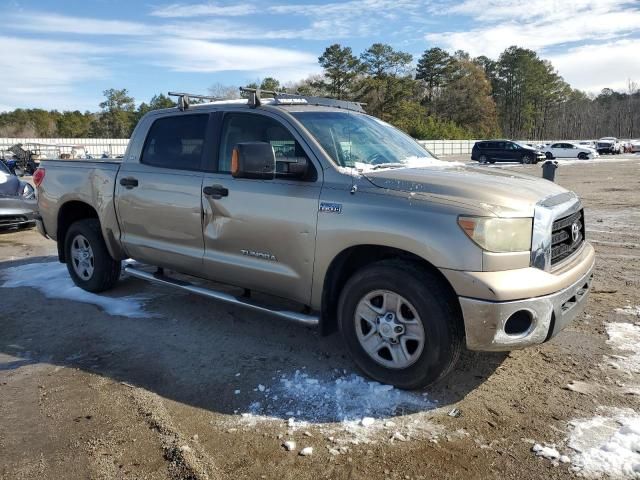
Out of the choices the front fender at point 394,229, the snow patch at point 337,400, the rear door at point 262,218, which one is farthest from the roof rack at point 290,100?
the snow patch at point 337,400

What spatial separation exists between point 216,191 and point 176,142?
926 millimetres

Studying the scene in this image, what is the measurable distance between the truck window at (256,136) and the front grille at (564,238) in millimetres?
1845

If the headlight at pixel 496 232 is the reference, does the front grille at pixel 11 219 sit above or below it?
below

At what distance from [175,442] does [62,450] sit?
0.63 m

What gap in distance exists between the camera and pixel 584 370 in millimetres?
3822

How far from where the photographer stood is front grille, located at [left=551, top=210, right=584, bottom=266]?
3436mm

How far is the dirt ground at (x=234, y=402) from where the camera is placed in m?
2.80

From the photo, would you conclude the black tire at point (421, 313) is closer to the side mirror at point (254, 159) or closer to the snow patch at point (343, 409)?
the snow patch at point (343, 409)

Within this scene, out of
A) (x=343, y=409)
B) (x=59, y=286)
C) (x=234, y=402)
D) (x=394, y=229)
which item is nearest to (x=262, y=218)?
(x=394, y=229)

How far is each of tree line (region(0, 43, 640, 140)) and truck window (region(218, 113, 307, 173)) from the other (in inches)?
1668

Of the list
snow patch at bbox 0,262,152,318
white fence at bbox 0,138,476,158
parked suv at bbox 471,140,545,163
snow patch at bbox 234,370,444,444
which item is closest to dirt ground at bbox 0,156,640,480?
snow patch at bbox 234,370,444,444

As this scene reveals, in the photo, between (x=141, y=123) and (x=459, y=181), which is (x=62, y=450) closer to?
(x=459, y=181)

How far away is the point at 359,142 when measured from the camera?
4.16 meters

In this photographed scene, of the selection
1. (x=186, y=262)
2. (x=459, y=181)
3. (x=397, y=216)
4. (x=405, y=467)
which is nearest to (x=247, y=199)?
(x=186, y=262)
